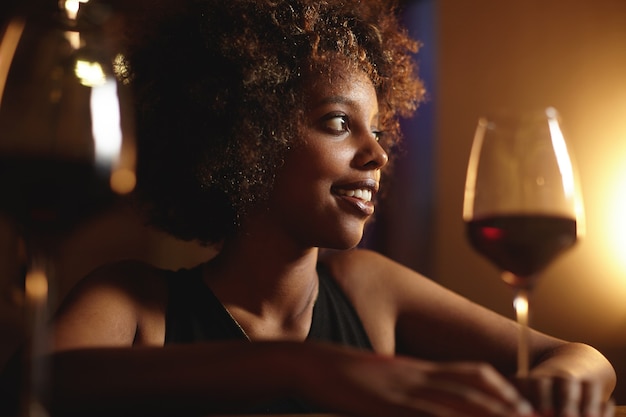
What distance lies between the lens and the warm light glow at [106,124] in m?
0.50

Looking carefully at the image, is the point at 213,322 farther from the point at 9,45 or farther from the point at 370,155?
the point at 9,45

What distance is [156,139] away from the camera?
146cm

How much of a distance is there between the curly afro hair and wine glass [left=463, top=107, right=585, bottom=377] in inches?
27.8

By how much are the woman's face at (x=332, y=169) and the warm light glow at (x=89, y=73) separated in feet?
2.59

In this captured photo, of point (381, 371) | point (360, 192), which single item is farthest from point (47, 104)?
point (360, 192)

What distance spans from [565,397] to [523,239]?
230mm

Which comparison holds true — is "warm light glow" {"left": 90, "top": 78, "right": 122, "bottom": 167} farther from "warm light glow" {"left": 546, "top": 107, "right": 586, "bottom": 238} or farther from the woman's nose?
the woman's nose

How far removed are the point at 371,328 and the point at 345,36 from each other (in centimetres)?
62

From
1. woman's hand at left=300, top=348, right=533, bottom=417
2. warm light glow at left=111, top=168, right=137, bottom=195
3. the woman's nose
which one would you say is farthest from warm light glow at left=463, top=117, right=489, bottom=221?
the woman's nose

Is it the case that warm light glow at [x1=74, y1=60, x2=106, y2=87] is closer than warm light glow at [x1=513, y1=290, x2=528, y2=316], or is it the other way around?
warm light glow at [x1=74, y1=60, x2=106, y2=87]

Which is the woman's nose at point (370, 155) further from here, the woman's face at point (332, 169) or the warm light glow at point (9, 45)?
the warm light glow at point (9, 45)

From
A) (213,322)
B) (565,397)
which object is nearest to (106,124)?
(565,397)

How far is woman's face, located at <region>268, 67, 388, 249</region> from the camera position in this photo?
1288mm

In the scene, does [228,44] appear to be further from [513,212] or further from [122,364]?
[513,212]
